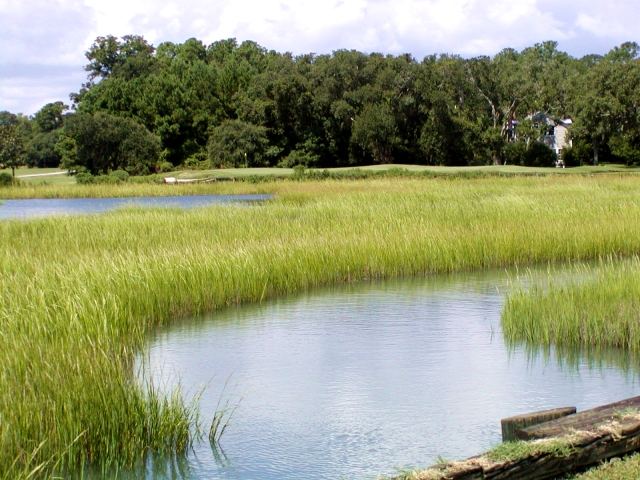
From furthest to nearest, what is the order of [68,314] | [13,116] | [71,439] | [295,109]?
1. [13,116]
2. [295,109]
3. [68,314]
4. [71,439]

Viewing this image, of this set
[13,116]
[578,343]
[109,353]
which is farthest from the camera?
[13,116]

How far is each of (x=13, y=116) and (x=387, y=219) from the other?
12337cm

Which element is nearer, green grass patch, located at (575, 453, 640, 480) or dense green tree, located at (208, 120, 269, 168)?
green grass patch, located at (575, 453, 640, 480)

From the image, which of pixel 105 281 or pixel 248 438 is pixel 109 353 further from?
pixel 105 281

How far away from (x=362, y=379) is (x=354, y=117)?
4969 cm

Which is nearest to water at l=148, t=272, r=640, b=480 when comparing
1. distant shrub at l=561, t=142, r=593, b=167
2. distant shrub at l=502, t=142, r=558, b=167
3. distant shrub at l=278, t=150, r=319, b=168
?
distant shrub at l=278, t=150, r=319, b=168

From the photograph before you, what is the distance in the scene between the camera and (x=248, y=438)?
6074 mm

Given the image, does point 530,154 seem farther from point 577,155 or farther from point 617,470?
point 617,470

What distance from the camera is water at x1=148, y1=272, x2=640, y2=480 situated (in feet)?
18.9

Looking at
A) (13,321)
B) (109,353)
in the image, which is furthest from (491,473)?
(13,321)

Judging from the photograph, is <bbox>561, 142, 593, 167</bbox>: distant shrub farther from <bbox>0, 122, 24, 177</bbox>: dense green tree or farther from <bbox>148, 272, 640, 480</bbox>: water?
<bbox>148, 272, 640, 480</bbox>: water

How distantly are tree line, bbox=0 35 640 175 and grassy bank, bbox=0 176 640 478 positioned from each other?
33.7 meters

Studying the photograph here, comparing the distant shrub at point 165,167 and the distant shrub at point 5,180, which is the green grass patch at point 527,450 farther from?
the distant shrub at point 165,167

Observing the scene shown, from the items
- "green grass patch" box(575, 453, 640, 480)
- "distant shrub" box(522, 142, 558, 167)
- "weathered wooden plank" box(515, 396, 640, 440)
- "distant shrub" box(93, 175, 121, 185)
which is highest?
"distant shrub" box(522, 142, 558, 167)
